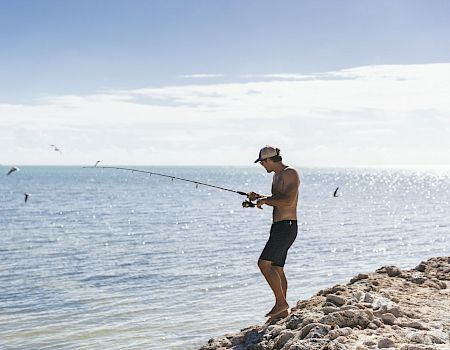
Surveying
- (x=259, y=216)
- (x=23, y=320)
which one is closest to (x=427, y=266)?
(x=23, y=320)

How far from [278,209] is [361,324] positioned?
190 cm

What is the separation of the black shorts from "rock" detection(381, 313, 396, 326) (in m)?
1.50

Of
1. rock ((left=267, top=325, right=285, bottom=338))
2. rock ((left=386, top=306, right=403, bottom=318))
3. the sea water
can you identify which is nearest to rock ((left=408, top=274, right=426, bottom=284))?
rock ((left=386, top=306, right=403, bottom=318))

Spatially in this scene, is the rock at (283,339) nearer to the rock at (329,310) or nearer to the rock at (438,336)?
the rock at (329,310)

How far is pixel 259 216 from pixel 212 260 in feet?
75.7

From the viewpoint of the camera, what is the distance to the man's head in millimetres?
8188

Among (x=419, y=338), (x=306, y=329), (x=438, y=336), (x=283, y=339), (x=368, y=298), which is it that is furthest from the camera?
(x=368, y=298)

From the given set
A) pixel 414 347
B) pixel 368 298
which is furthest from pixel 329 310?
pixel 414 347

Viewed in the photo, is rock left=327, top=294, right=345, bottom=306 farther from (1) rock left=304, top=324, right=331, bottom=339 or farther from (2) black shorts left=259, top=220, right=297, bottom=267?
(1) rock left=304, top=324, right=331, bottom=339

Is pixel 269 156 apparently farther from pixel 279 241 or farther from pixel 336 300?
pixel 336 300

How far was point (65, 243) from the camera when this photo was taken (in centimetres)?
2780

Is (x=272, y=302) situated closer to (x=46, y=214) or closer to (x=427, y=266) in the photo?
(x=427, y=266)

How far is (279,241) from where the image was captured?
8.23m

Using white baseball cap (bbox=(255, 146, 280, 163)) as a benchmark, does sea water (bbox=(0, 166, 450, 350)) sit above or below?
below
